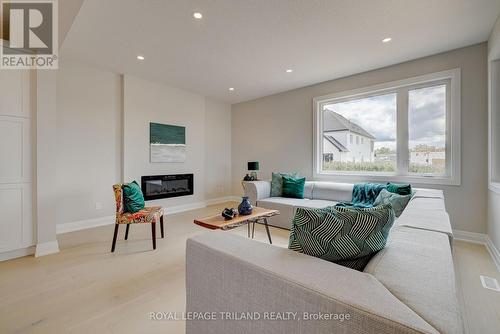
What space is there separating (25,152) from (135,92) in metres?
2.08

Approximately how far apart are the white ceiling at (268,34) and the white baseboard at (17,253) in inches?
105

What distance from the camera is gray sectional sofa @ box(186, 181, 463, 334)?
0.58 metres

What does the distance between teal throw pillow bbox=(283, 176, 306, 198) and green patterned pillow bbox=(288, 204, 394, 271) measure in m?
3.02

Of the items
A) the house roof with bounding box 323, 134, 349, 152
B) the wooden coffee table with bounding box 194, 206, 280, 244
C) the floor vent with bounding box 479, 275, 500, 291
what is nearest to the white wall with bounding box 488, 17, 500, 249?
the floor vent with bounding box 479, 275, 500, 291

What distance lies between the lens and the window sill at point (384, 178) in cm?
316

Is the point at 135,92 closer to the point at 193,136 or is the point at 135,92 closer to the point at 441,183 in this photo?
the point at 193,136

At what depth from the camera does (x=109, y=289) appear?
188cm

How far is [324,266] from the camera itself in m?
0.81

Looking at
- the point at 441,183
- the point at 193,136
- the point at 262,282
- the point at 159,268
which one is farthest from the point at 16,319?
the point at 441,183

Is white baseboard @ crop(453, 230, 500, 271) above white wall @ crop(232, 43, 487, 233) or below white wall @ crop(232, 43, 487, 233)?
below

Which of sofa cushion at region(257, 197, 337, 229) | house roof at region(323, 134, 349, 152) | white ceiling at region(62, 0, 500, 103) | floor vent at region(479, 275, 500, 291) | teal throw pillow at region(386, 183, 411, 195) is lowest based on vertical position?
floor vent at region(479, 275, 500, 291)

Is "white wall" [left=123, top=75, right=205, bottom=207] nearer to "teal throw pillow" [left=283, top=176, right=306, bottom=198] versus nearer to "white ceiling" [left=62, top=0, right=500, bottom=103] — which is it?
"white ceiling" [left=62, top=0, right=500, bottom=103]

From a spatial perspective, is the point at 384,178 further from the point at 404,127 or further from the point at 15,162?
the point at 15,162

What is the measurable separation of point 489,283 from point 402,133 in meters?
2.25
